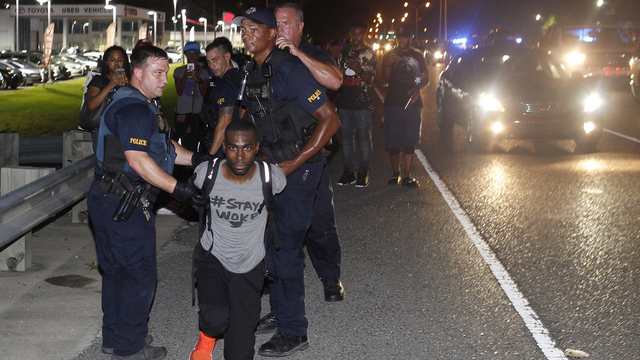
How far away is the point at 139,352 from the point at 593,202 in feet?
20.5

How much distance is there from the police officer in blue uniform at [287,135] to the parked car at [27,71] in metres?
39.7

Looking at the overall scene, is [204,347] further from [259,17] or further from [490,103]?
[490,103]

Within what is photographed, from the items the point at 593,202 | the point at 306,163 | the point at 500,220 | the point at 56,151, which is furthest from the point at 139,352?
the point at 56,151

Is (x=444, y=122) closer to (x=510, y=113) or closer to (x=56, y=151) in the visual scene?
(x=510, y=113)

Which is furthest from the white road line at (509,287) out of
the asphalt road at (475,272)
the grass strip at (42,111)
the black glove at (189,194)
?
the grass strip at (42,111)

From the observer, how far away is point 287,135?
4.72 meters

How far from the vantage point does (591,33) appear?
26.6 metres

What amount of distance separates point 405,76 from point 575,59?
16420mm

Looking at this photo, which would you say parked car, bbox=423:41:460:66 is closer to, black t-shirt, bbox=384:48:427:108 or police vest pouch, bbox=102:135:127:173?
black t-shirt, bbox=384:48:427:108

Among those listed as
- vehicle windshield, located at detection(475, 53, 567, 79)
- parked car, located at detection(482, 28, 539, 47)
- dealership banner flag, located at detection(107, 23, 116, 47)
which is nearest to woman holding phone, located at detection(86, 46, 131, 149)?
vehicle windshield, located at detection(475, 53, 567, 79)

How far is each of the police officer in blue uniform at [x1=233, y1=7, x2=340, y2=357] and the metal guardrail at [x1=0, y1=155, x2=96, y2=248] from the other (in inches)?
74.2

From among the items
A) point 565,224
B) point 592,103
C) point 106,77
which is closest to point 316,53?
point 106,77

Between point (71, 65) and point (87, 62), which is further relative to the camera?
point (87, 62)

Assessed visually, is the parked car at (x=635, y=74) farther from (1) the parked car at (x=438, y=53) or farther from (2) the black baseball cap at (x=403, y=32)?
(1) the parked car at (x=438, y=53)
